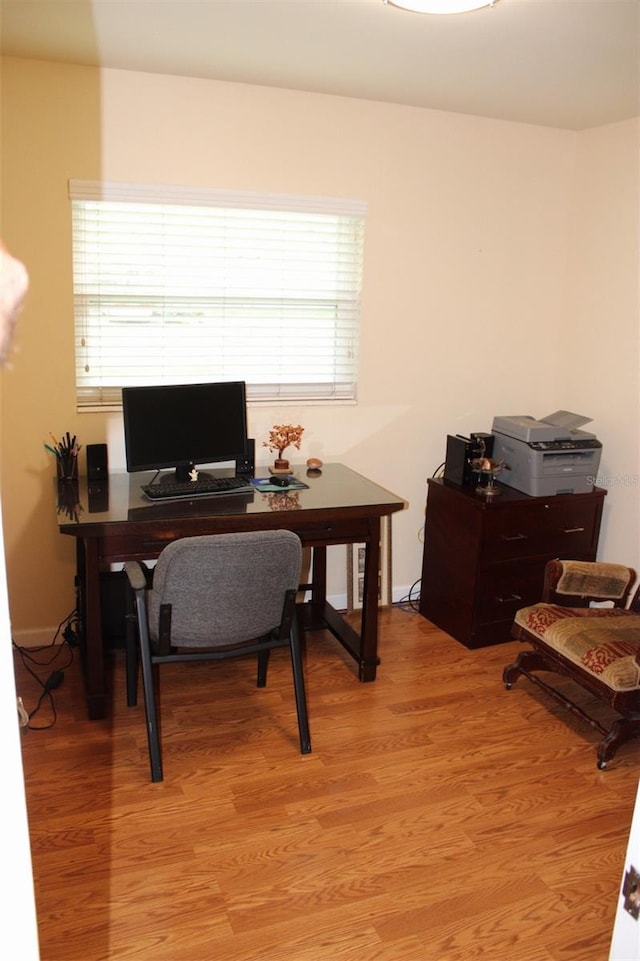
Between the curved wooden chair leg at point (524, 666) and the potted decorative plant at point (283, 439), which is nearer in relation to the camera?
the curved wooden chair leg at point (524, 666)

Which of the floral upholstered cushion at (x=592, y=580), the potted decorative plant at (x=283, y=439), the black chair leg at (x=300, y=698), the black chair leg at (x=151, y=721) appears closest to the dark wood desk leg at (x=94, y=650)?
the black chair leg at (x=151, y=721)

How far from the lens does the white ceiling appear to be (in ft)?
8.05

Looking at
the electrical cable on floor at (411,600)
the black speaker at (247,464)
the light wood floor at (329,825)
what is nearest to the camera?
the light wood floor at (329,825)

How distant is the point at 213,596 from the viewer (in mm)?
2488

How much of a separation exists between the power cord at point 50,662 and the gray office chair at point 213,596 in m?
0.59

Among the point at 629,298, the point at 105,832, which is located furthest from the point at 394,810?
the point at 629,298

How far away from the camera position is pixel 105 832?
232 cm

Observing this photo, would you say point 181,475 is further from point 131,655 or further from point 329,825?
point 329,825

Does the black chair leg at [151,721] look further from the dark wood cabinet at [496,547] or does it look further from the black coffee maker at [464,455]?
the black coffee maker at [464,455]

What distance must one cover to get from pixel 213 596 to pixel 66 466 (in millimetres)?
1081

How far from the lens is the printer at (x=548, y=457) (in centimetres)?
361

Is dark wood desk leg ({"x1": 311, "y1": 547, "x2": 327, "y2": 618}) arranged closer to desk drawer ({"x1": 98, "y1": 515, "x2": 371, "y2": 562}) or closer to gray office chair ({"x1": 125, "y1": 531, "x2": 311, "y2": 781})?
desk drawer ({"x1": 98, "y1": 515, "x2": 371, "y2": 562})

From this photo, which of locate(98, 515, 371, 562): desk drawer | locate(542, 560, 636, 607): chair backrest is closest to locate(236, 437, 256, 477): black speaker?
locate(98, 515, 371, 562): desk drawer

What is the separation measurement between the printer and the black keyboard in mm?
1297
